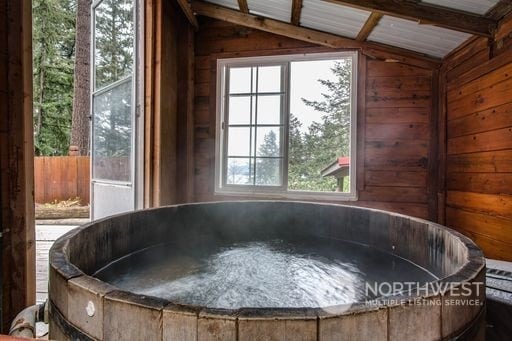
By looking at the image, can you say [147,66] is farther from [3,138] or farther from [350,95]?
[350,95]

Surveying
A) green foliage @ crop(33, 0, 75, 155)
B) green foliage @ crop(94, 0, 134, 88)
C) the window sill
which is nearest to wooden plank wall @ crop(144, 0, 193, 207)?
green foliage @ crop(94, 0, 134, 88)

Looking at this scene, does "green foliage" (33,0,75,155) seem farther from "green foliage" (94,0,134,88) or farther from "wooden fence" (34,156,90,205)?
"green foliage" (94,0,134,88)

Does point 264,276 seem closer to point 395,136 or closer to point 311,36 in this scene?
point 395,136

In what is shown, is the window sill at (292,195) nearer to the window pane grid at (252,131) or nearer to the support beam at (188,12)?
the window pane grid at (252,131)

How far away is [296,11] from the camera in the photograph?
2574 mm

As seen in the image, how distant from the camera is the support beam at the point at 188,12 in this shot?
2.81 meters

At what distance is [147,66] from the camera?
8.32 feet

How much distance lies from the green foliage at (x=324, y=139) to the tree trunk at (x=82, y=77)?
4.42 meters

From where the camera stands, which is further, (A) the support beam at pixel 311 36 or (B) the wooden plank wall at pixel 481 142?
(A) the support beam at pixel 311 36

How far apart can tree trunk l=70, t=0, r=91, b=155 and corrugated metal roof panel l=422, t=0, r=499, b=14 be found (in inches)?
218

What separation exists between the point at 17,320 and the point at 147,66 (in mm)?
2185

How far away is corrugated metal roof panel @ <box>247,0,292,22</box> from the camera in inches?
101

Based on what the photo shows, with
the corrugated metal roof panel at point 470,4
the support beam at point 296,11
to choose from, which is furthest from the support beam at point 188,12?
the corrugated metal roof panel at point 470,4

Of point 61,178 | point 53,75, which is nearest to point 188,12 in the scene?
point 61,178
